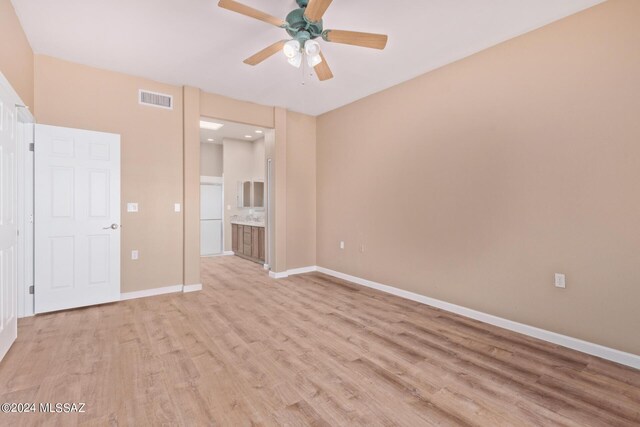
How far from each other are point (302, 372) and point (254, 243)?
15.7ft

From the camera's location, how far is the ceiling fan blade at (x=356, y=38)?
8.23ft

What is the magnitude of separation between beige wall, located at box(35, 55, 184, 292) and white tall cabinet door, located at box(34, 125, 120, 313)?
0.20 meters

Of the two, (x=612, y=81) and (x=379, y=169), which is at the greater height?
(x=612, y=81)

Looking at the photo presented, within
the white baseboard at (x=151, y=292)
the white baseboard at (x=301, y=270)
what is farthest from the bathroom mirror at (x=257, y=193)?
the white baseboard at (x=151, y=292)

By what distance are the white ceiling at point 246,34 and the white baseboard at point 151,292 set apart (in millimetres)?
2981

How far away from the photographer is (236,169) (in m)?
8.27

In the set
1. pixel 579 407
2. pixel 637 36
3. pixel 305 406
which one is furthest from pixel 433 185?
pixel 305 406

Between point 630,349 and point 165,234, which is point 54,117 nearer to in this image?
point 165,234

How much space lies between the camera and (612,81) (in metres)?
2.54

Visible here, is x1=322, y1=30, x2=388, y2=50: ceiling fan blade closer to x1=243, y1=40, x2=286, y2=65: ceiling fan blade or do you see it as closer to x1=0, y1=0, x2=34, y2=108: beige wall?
x1=243, y1=40, x2=286, y2=65: ceiling fan blade

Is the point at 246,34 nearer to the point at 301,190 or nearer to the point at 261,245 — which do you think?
the point at 301,190

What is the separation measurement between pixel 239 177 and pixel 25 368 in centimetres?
637

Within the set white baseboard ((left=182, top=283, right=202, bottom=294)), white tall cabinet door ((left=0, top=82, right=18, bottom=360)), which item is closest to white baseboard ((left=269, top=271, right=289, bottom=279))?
white baseboard ((left=182, top=283, right=202, bottom=294))

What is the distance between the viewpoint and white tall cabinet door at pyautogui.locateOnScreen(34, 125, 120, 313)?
139 inches
